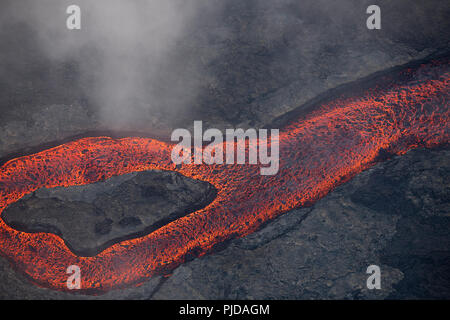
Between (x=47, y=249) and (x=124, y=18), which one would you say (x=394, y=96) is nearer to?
(x=124, y=18)

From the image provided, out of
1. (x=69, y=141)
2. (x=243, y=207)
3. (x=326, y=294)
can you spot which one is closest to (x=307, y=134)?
(x=243, y=207)

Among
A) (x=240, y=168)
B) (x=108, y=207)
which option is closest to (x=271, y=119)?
(x=240, y=168)

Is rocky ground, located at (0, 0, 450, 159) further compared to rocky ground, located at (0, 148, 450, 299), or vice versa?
rocky ground, located at (0, 0, 450, 159)

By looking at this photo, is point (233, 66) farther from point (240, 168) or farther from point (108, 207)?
point (108, 207)

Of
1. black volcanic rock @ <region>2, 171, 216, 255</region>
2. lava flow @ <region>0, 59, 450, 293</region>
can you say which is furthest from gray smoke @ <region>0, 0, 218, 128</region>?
black volcanic rock @ <region>2, 171, 216, 255</region>

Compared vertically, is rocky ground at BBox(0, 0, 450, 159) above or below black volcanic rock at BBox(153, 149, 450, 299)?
above

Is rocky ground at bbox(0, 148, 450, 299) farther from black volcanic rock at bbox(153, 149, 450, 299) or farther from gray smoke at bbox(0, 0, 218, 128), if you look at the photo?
gray smoke at bbox(0, 0, 218, 128)

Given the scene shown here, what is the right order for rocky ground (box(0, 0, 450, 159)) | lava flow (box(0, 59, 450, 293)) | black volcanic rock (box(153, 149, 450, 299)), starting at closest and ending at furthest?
black volcanic rock (box(153, 149, 450, 299)), lava flow (box(0, 59, 450, 293)), rocky ground (box(0, 0, 450, 159))
